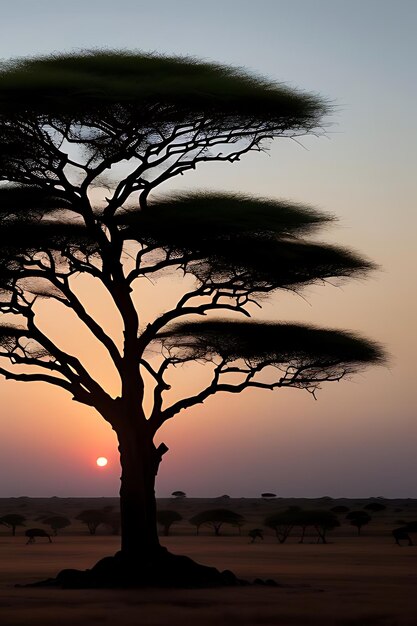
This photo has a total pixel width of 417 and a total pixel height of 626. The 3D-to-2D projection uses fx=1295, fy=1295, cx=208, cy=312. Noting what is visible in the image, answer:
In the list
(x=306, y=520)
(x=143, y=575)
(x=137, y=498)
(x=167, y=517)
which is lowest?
(x=143, y=575)

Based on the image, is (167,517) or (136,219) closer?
(136,219)

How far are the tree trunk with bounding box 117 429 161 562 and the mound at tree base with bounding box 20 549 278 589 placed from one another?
6.0 inches

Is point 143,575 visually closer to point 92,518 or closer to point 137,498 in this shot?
point 137,498

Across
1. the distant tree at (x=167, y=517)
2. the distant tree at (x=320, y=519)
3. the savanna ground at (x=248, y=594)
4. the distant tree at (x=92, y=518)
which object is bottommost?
the savanna ground at (x=248, y=594)

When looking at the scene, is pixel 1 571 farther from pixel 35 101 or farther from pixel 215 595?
pixel 35 101

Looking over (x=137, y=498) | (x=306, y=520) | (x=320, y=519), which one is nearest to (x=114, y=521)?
(x=306, y=520)

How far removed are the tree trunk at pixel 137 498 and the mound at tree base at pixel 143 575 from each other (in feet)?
0.50

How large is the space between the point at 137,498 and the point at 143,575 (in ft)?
4.50

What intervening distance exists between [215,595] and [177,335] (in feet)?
20.6

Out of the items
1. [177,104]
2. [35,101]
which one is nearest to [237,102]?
[177,104]

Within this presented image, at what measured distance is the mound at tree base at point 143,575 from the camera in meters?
23.1

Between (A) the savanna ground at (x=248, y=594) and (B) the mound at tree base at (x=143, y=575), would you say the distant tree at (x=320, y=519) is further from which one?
(B) the mound at tree base at (x=143, y=575)

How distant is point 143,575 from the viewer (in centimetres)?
2311

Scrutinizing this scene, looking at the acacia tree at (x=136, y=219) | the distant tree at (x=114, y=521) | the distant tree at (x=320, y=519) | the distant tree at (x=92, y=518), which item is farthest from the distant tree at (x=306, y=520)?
the acacia tree at (x=136, y=219)
